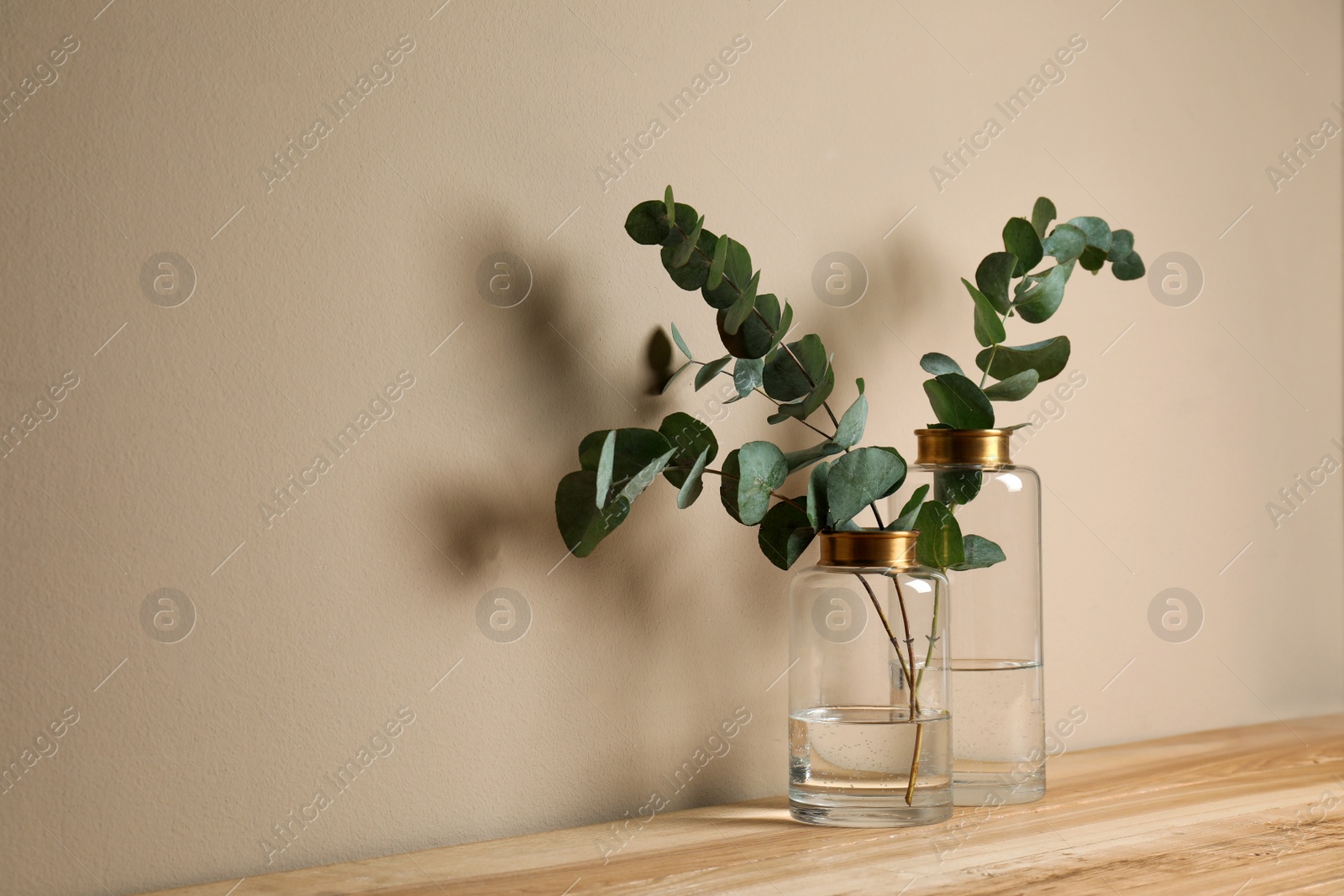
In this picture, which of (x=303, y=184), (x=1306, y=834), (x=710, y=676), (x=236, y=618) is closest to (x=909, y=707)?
(x=710, y=676)

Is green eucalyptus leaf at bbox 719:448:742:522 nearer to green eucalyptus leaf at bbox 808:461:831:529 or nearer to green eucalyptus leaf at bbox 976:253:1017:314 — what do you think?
green eucalyptus leaf at bbox 808:461:831:529

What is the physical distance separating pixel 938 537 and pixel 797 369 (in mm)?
191

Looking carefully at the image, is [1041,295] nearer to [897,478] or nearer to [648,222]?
[897,478]

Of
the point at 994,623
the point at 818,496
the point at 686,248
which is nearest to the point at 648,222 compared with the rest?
the point at 686,248

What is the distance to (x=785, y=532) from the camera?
100cm

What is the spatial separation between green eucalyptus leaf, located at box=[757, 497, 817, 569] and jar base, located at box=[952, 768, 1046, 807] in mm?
263

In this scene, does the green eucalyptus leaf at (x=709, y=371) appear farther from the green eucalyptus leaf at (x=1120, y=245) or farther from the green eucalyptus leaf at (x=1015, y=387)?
the green eucalyptus leaf at (x=1120, y=245)

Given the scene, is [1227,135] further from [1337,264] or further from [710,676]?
[710,676]

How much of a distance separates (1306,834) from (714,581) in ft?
1.76

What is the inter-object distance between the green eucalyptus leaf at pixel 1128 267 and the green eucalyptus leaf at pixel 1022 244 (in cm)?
13

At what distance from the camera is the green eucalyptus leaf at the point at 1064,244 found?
1.17m

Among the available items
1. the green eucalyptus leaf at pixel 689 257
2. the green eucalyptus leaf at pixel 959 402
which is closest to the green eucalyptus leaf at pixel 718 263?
the green eucalyptus leaf at pixel 689 257

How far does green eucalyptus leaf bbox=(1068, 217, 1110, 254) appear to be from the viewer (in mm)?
1208

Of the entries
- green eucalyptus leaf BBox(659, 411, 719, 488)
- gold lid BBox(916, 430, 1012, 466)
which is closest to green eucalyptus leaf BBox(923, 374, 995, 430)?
gold lid BBox(916, 430, 1012, 466)
